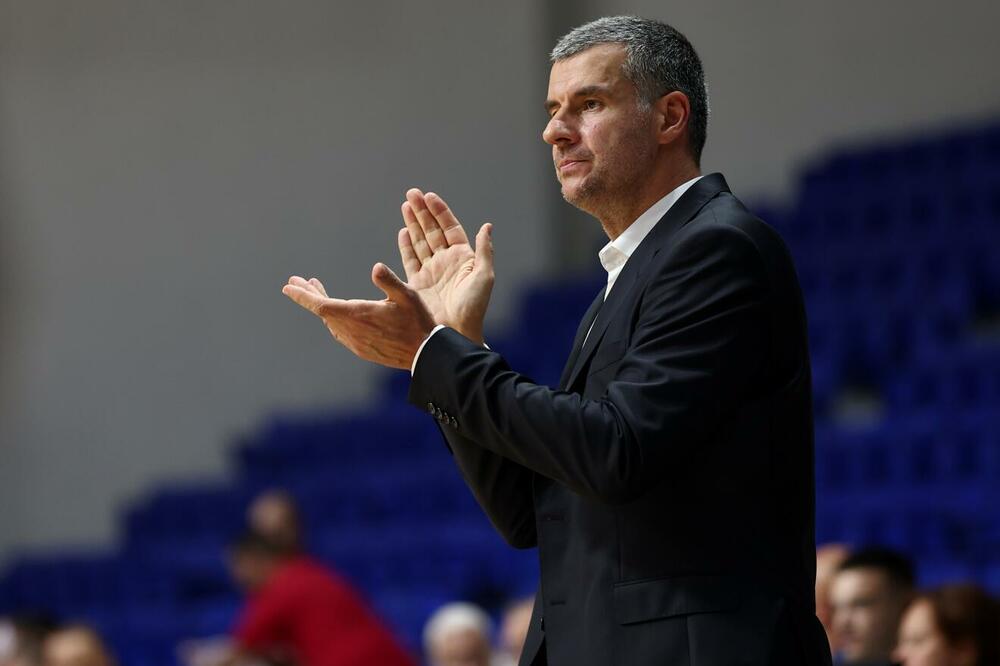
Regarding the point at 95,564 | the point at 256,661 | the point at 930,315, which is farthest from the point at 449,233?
the point at 95,564

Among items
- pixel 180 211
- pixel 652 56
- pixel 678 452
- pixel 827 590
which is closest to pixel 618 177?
pixel 652 56

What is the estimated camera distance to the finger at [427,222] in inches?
86.2

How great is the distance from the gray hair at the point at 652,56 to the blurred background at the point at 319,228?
5.79 meters

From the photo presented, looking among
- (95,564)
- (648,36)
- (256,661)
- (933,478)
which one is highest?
Result: (648,36)

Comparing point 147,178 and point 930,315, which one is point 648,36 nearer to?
point 930,315

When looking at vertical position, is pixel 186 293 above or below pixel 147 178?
below

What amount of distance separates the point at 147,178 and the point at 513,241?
2692 mm

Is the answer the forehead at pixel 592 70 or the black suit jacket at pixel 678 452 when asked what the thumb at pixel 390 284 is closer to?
the black suit jacket at pixel 678 452

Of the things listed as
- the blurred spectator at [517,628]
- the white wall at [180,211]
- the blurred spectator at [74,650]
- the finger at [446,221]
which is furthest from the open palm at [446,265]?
the white wall at [180,211]

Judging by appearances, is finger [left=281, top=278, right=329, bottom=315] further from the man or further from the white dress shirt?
the white dress shirt

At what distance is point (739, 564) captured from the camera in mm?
1865

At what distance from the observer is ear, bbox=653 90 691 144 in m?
2.10

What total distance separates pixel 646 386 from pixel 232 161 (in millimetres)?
8792

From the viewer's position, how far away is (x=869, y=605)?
13.3 ft
